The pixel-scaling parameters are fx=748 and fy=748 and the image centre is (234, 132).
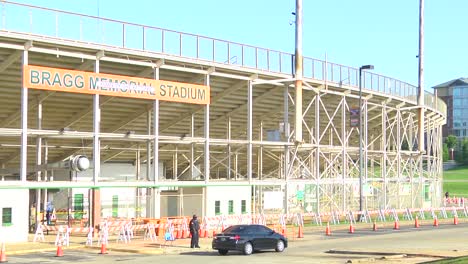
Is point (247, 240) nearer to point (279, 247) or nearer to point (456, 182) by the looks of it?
point (279, 247)

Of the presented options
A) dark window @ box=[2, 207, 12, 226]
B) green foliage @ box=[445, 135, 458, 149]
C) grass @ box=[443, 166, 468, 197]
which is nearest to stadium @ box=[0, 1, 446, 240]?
dark window @ box=[2, 207, 12, 226]

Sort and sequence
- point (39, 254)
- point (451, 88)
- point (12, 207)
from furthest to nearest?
point (451, 88), point (12, 207), point (39, 254)

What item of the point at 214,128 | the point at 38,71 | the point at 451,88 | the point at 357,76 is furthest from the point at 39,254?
the point at 451,88

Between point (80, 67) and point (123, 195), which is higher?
point (80, 67)

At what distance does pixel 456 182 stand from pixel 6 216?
111 meters

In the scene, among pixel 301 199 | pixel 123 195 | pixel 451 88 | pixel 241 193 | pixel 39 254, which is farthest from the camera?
pixel 451 88

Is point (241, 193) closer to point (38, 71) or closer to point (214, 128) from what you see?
point (214, 128)

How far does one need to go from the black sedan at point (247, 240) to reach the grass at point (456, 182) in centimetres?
8624

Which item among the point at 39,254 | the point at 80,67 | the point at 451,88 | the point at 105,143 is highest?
the point at 451,88

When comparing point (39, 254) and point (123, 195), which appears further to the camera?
point (123, 195)

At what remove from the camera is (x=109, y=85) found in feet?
120

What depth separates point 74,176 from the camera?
51125mm

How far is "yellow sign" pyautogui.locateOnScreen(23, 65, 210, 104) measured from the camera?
111 ft

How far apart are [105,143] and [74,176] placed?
132 inches
